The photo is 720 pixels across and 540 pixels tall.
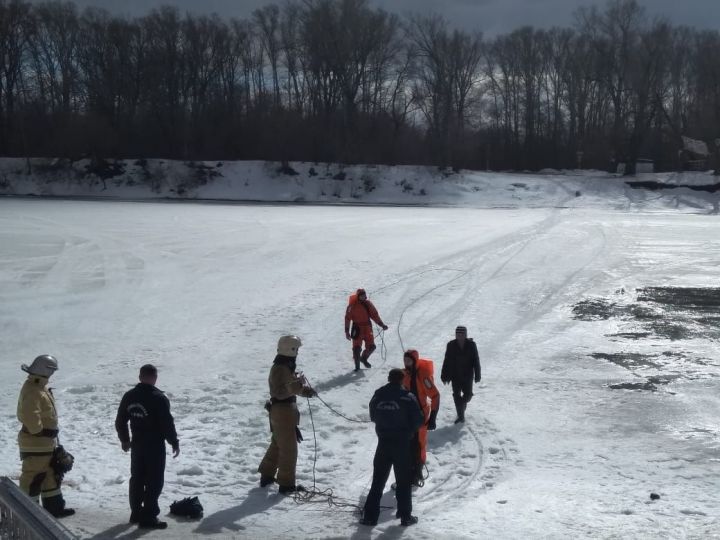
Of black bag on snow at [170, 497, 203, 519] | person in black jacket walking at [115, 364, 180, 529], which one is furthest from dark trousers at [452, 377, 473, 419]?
person in black jacket walking at [115, 364, 180, 529]

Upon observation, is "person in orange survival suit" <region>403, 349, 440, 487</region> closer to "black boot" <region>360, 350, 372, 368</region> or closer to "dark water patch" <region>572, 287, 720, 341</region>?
"black boot" <region>360, 350, 372, 368</region>

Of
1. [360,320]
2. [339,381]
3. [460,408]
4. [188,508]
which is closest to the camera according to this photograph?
[188,508]

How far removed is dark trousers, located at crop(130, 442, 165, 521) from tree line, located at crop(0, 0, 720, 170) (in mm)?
56935

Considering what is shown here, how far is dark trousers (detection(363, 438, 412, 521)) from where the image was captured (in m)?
7.64

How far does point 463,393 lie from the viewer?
11.7 meters

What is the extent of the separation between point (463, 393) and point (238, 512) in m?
4.55

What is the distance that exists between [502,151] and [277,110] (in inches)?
866

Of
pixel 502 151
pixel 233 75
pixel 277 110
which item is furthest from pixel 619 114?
pixel 233 75

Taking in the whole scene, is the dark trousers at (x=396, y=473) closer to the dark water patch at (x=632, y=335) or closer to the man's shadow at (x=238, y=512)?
the man's shadow at (x=238, y=512)

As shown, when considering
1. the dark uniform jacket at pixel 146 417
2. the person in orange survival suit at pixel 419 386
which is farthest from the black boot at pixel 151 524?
the person in orange survival suit at pixel 419 386

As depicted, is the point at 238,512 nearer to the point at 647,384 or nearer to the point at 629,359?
the point at 647,384

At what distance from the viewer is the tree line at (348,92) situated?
67875 mm

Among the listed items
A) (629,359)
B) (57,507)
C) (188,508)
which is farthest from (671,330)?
(57,507)

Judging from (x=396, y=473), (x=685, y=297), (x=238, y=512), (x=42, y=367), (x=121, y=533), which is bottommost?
(x=238, y=512)
